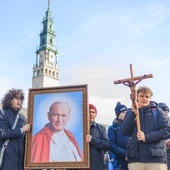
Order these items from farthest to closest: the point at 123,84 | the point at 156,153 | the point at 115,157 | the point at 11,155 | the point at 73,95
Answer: the point at 115,157
the point at 73,95
the point at 11,155
the point at 123,84
the point at 156,153

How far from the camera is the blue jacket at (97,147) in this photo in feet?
16.0

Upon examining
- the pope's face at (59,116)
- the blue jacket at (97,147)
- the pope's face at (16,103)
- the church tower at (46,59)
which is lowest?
the blue jacket at (97,147)

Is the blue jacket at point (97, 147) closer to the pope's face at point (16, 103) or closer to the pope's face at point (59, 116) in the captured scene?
the pope's face at point (59, 116)

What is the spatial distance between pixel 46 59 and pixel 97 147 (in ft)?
250

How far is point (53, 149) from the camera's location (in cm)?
479

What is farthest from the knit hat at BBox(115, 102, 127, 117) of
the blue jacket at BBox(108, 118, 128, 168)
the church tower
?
the church tower

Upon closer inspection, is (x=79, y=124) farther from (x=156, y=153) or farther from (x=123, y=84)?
(x=156, y=153)

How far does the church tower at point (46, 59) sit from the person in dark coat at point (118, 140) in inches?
2869

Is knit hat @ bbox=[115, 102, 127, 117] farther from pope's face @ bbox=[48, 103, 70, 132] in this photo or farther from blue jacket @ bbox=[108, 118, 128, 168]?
pope's face @ bbox=[48, 103, 70, 132]

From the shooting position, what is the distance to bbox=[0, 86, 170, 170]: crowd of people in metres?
3.95

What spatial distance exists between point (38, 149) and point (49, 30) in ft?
251

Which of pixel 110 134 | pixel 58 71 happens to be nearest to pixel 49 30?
pixel 58 71

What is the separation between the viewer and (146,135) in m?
3.93

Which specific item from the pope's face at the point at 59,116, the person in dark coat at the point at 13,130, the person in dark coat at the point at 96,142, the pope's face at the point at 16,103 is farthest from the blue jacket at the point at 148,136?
the pope's face at the point at 16,103
